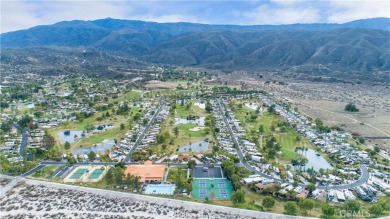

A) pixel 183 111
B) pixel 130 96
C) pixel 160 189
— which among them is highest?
pixel 130 96

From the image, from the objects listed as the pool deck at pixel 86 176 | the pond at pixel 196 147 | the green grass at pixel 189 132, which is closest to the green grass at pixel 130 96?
the green grass at pixel 189 132

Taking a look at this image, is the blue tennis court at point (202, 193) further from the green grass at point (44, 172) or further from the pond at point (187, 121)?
the pond at point (187, 121)

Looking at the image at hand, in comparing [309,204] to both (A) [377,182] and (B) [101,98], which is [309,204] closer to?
(A) [377,182]

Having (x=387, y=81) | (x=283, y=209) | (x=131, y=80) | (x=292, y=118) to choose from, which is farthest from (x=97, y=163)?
(x=387, y=81)

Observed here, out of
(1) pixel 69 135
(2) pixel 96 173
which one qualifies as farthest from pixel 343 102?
(2) pixel 96 173

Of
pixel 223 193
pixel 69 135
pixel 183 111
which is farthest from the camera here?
pixel 183 111

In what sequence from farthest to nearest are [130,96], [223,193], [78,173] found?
1. [130,96]
2. [78,173]
3. [223,193]

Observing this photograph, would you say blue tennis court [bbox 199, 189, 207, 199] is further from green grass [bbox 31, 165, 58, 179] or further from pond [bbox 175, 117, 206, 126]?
pond [bbox 175, 117, 206, 126]

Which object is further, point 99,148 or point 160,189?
point 99,148

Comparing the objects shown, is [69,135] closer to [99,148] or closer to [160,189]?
[99,148]
